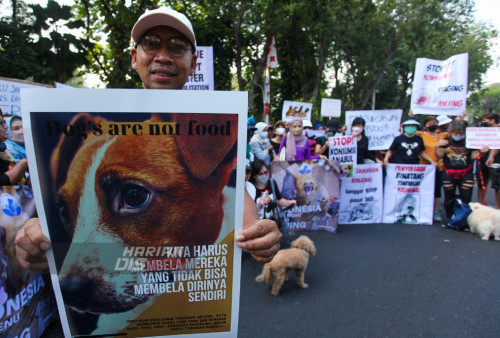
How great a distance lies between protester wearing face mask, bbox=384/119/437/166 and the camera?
620 centimetres

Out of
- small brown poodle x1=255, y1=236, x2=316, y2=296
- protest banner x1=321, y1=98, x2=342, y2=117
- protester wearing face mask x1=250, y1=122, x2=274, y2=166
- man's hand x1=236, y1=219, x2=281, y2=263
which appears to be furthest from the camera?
protest banner x1=321, y1=98, x2=342, y2=117

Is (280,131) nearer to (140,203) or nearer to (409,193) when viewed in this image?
(409,193)

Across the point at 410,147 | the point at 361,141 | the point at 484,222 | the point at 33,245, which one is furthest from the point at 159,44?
the point at 410,147

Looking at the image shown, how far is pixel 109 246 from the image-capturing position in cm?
98

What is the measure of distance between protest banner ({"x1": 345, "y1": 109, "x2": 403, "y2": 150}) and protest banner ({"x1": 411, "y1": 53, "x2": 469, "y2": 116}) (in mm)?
475

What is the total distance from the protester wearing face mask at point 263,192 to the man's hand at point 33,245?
3527mm

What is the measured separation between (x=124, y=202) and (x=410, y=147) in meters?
6.31

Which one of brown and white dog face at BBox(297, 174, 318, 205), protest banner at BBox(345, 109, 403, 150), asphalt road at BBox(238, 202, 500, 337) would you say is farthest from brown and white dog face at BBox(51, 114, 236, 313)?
protest banner at BBox(345, 109, 403, 150)

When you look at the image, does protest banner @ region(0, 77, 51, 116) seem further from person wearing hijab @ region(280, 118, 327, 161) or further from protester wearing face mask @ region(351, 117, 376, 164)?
protester wearing face mask @ region(351, 117, 376, 164)

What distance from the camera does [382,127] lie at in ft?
23.5

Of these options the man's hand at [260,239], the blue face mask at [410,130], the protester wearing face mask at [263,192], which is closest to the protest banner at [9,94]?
the protester wearing face mask at [263,192]

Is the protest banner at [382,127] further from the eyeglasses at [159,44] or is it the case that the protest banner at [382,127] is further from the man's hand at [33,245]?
the man's hand at [33,245]

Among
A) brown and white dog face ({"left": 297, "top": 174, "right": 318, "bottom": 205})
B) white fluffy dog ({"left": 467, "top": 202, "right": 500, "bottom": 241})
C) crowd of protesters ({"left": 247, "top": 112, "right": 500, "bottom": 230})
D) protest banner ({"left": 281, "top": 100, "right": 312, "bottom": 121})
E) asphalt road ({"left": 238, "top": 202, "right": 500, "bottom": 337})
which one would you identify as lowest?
asphalt road ({"left": 238, "top": 202, "right": 500, "bottom": 337})

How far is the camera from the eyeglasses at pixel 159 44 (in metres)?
1.25
